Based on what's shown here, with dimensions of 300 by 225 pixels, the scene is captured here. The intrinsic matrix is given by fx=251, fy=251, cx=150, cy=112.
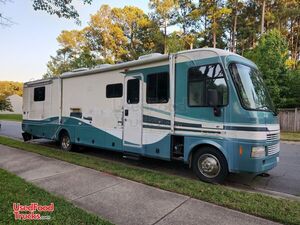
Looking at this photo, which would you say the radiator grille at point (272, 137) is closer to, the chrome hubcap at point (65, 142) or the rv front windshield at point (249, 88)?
the rv front windshield at point (249, 88)

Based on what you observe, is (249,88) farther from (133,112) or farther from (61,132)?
(61,132)

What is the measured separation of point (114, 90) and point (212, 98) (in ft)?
11.3

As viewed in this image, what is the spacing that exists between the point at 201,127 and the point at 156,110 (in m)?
1.40

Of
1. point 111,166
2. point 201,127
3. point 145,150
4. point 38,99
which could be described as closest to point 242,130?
point 201,127

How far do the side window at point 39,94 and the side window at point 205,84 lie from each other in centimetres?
741

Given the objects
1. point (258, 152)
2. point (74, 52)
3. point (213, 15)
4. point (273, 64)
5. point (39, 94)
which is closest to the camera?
point (258, 152)

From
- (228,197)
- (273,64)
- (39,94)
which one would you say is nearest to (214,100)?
(228,197)

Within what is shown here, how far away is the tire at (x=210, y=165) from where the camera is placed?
17.5 ft

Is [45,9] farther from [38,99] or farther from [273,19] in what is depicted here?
[273,19]

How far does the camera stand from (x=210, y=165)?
5488mm

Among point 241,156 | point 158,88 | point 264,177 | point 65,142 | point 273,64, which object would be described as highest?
point 273,64

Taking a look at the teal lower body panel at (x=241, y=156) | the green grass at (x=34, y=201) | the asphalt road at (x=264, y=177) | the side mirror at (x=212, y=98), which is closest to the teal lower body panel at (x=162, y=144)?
the teal lower body panel at (x=241, y=156)

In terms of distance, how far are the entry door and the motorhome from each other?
28mm

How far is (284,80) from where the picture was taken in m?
18.2
